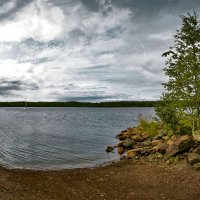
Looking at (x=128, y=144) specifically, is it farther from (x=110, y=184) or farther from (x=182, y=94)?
(x=110, y=184)

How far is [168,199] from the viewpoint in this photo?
14703mm

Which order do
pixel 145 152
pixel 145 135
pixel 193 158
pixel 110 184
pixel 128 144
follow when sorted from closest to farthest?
1. pixel 110 184
2. pixel 193 158
3. pixel 145 152
4. pixel 128 144
5. pixel 145 135

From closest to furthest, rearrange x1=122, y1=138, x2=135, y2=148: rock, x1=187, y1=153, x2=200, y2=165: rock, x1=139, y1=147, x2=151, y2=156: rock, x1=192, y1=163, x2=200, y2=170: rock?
x1=192, y1=163, x2=200, y2=170: rock < x1=187, y1=153, x2=200, y2=165: rock < x1=139, y1=147, x2=151, y2=156: rock < x1=122, y1=138, x2=135, y2=148: rock

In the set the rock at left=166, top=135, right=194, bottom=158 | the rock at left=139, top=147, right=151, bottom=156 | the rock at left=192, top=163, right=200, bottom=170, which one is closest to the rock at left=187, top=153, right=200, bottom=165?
the rock at left=192, top=163, right=200, bottom=170

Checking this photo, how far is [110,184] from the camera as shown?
17328mm

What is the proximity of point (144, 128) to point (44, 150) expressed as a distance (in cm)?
1160

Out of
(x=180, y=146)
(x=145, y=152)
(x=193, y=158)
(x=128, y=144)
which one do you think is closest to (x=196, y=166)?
(x=193, y=158)

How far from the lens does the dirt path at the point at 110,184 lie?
48.6 feet

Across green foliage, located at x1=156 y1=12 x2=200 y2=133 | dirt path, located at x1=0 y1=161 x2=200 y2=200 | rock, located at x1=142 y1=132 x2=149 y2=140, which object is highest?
green foliage, located at x1=156 y1=12 x2=200 y2=133

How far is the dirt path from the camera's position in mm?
14820

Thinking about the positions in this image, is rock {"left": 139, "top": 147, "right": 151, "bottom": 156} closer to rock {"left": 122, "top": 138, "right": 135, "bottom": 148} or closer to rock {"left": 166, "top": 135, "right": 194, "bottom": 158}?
rock {"left": 166, "top": 135, "right": 194, "bottom": 158}

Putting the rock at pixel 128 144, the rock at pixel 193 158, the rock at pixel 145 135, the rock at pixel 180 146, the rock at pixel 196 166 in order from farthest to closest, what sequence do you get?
the rock at pixel 145 135 → the rock at pixel 128 144 → the rock at pixel 180 146 → the rock at pixel 193 158 → the rock at pixel 196 166

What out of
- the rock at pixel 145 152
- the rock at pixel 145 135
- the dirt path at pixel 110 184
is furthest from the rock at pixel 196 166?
the rock at pixel 145 135

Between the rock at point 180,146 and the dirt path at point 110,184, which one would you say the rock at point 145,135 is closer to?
the rock at point 180,146
